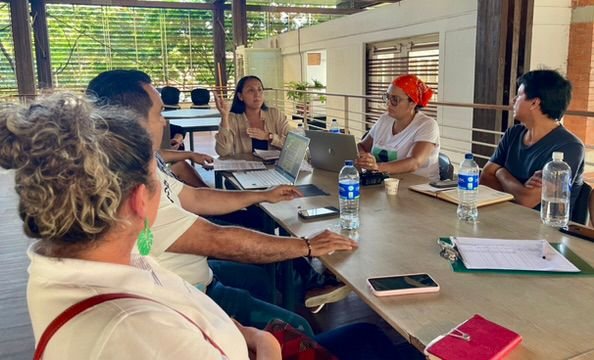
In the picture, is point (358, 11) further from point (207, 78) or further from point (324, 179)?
point (324, 179)

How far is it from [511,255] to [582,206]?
75cm

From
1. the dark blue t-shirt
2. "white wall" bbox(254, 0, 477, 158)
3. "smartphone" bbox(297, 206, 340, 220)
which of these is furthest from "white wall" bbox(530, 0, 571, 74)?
"smartphone" bbox(297, 206, 340, 220)

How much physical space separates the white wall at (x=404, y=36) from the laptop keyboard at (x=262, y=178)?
3.10 metres

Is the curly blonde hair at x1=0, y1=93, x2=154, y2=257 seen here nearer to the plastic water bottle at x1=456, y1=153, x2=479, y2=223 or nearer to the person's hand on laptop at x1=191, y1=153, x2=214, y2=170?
the plastic water bottle at x1=456, y1=153, x2=479, y2=223

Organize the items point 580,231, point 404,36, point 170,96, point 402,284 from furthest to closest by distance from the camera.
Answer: point 170,96 → point 404,36 → point 580,231 → point 402,284

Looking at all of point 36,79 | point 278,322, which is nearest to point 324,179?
point 278,322

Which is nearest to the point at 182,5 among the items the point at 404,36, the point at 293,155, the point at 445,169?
the point at 404,36

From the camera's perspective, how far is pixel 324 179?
239 centimetres

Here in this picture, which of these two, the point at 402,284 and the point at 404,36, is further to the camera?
the point at 404,36

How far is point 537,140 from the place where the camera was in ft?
6.81

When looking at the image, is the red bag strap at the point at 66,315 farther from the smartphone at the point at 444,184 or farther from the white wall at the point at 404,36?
the white wall at the point at 404,36

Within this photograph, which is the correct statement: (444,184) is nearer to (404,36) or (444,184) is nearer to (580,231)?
(580,231)

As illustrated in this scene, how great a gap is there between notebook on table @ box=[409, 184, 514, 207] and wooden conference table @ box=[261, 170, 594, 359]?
3 centimetres

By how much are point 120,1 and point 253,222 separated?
28.9ft
